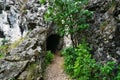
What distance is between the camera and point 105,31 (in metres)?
15.7

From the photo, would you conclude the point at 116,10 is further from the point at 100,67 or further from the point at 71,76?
the point at 71,76

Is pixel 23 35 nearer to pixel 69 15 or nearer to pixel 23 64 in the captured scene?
pixel 69 15

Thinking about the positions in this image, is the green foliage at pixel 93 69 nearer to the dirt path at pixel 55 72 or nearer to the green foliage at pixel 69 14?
the dirt path at pixel 55 72

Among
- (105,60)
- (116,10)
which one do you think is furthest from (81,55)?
(116,10)

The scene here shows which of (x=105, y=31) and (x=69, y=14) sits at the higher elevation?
(x=69, y=14)

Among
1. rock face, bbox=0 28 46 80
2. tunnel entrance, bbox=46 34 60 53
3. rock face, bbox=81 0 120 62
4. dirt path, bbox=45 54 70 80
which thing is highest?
rock face, bbox=81 0 120 62

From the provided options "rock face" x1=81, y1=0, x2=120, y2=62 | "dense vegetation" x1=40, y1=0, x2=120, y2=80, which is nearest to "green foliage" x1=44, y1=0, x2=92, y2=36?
"dense vegetation" x1=40, y1=0, x2=120, y2=80

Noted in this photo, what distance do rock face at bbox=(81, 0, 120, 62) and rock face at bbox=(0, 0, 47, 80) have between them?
160 inches

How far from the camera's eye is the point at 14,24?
34.0m

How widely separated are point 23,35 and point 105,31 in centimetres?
1780

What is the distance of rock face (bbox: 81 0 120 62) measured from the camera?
14.7m

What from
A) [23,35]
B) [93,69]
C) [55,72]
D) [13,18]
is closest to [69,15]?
[55,72]

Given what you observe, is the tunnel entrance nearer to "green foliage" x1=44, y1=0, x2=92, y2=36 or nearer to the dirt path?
the dirt path

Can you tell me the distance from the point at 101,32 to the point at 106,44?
1242 mm
